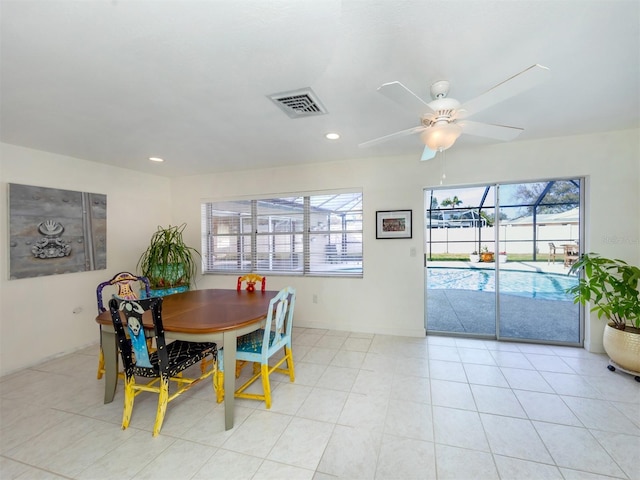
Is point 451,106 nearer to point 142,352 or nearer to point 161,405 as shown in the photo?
point 142,352

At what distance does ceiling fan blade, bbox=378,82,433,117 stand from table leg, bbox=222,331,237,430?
1.82 metres

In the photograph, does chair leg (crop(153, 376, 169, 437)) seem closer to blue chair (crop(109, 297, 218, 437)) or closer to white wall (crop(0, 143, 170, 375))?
blue chair (crop(109, 297, 218, 437))

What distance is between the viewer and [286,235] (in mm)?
4395

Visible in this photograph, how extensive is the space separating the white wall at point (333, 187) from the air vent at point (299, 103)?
1667 mm

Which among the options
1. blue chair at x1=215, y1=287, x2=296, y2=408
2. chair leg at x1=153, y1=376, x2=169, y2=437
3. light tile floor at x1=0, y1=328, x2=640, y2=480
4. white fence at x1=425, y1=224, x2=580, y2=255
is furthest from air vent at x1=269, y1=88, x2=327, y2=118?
light tile floor at x1=0, y1=328, x2=640, y2=480

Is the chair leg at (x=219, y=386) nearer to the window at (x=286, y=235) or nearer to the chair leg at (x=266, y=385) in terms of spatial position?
the chair leg at (x=266, y=385)

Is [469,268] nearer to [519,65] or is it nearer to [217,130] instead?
[519,65]

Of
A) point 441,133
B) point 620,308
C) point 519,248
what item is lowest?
point 620,308

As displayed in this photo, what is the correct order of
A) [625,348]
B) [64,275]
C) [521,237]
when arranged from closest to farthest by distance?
[625,348] → [64,275] → [521,237]

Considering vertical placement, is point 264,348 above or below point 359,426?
above

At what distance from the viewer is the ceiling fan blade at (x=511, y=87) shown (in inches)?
49.3

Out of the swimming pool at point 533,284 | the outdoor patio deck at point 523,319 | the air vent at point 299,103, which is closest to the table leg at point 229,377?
the air vent at point 299,103

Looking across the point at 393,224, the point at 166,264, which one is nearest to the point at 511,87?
the point at 393,224

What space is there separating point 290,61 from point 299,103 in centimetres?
53
